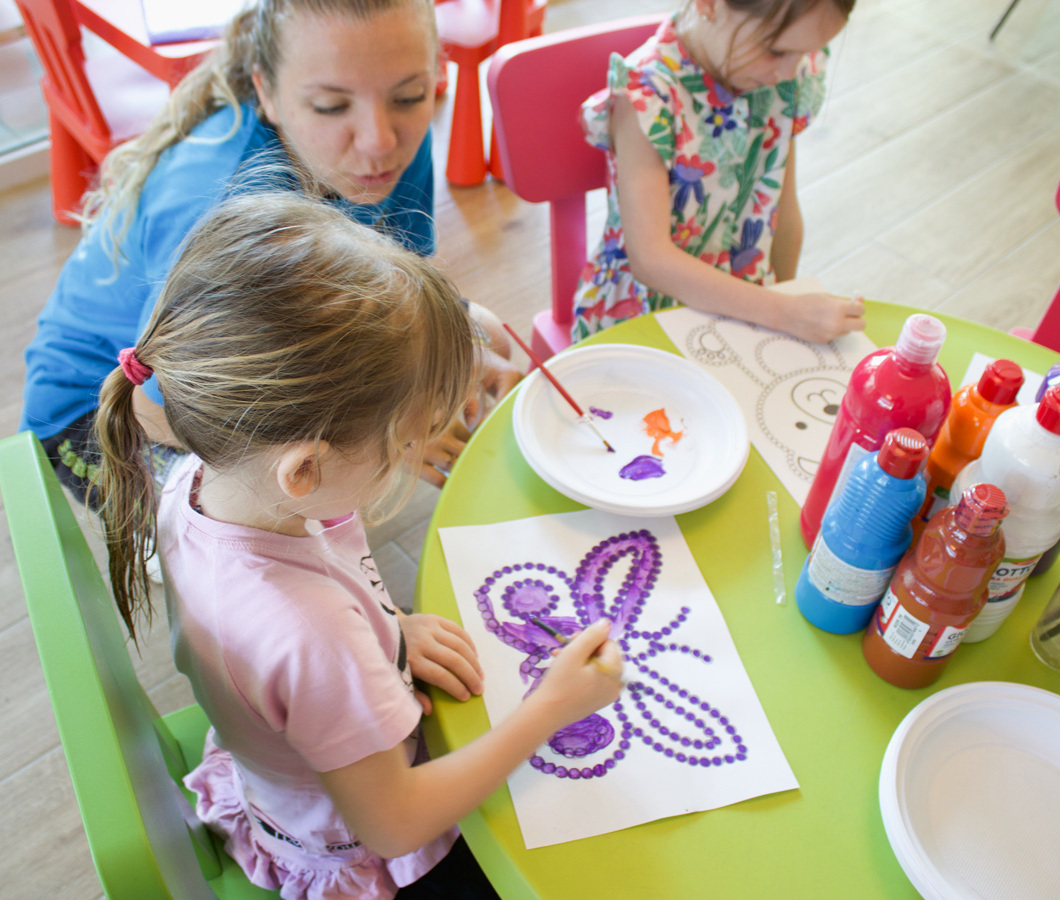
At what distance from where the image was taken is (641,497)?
80cm

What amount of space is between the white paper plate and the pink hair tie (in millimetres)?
618

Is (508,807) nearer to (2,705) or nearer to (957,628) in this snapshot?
(957,628)

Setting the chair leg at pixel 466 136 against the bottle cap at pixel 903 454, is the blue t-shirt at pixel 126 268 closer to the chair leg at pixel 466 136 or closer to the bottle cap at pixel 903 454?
the bottle cap at pixel 903 454

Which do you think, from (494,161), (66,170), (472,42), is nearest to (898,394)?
(472,42)

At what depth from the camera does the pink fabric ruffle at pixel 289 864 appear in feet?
2.41

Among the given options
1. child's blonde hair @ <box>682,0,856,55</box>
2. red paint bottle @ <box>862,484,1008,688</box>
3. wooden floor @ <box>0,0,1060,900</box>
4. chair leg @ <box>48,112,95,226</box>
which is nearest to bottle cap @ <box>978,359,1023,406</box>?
red paint bottle @ <box>862,484,1008,688</box>

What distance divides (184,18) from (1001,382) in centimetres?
181

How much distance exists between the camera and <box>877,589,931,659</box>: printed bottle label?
0.60 m

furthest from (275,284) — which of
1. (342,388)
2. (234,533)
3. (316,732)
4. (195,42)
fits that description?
(195,42)

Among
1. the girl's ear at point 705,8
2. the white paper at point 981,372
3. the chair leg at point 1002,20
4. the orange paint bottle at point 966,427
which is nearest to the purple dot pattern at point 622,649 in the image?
the orange paint bottle at point 966,427

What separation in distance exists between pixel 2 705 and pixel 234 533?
3.30 ft

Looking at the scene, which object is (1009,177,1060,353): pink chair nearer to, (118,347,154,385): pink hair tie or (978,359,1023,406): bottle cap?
(978,359,1023,406): bottle cap

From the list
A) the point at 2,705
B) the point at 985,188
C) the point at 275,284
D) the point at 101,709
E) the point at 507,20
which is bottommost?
the point at 2,705

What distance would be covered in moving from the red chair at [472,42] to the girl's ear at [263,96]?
1160mm
